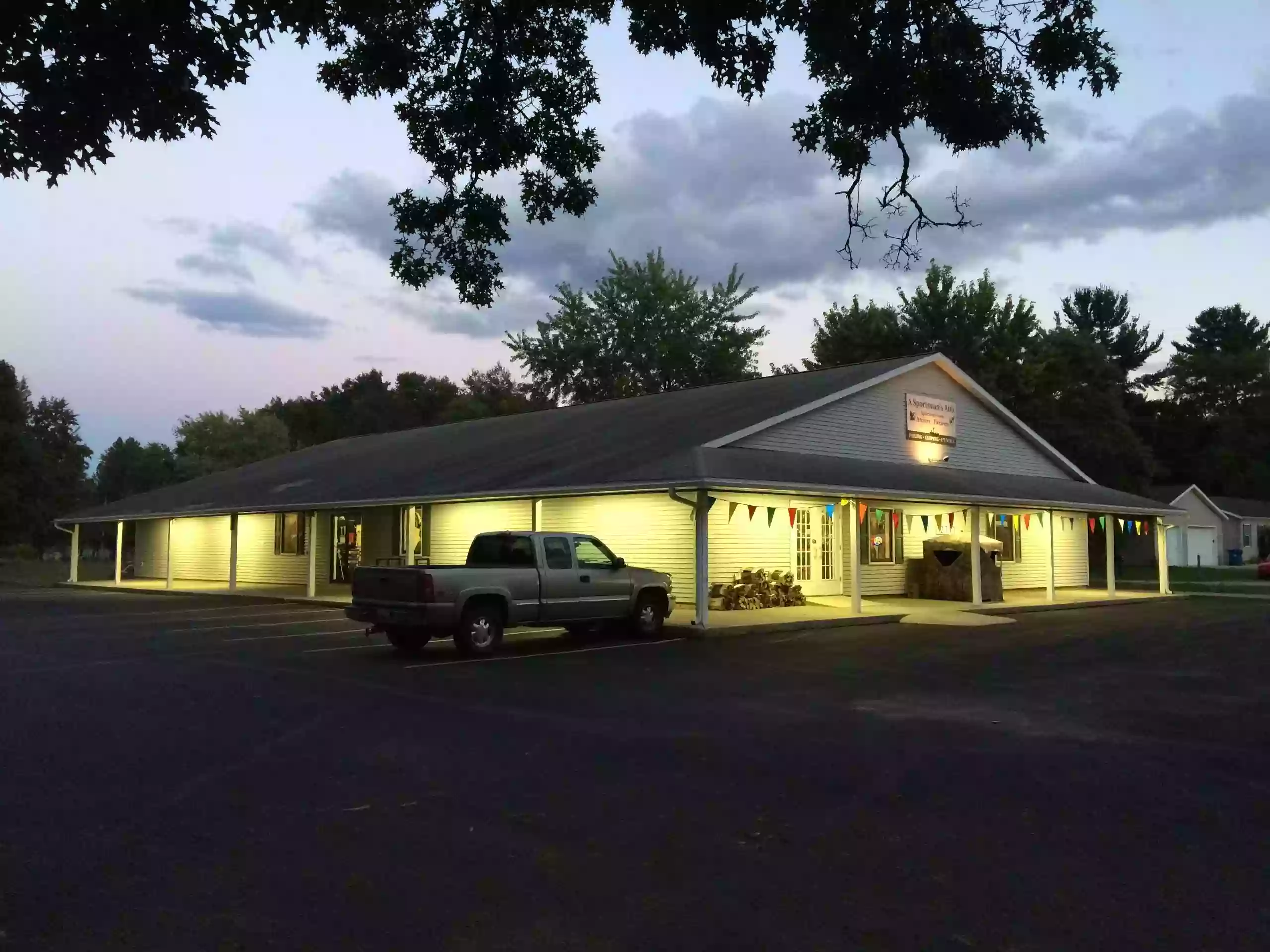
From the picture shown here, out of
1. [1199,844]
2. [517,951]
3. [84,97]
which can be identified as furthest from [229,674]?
[1199,844]

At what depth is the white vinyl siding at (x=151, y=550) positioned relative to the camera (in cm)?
3759

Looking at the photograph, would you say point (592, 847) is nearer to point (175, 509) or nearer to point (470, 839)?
point (470, 839)

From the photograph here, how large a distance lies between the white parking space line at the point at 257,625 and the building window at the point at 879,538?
12545 mm

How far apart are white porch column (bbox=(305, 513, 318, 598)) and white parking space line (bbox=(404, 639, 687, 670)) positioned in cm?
1201

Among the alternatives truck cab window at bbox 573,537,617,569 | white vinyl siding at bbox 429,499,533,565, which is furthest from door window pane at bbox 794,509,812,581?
truck cab window at bbox 573,537,617,569

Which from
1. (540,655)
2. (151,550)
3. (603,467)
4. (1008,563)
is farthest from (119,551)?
(1008,563)

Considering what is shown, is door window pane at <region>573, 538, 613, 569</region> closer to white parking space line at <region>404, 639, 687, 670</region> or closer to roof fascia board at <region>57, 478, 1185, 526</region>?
white parking space line at <region>404, 639, 687, 670</region>

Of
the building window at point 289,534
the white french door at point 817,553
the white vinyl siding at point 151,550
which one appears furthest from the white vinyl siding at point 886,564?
the white vinyl siding at point 151,550

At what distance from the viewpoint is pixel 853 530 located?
20797 mm

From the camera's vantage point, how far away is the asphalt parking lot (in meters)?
4.68

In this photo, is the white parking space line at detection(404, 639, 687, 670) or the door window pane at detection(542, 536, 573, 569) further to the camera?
the door window pane at detection(542, 536, 573, 569)

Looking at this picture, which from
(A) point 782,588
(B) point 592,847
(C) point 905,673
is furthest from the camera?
(A) point 782,588

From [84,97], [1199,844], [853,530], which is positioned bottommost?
[1199,844]

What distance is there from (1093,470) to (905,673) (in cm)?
4183
